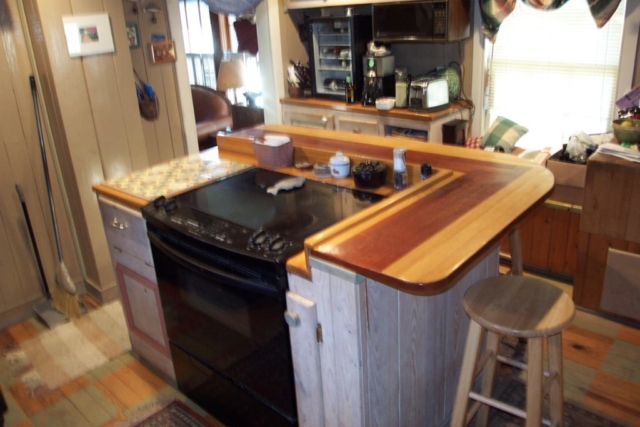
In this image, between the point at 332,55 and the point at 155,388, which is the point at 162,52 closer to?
the point at 332,55

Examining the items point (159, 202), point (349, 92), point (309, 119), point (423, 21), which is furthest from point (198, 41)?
point (159, 202)

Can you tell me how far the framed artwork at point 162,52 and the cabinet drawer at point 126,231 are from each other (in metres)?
1.26

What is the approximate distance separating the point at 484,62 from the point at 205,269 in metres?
2.59

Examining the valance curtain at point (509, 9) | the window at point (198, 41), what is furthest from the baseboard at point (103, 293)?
the window at point (198, 41)

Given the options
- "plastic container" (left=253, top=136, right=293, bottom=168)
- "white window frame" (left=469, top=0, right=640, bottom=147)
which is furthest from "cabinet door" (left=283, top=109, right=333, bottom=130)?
"plastic container" (left=253, top=136, right=293, bottom=168)

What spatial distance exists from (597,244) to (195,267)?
6.28 feet

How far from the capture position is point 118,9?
2.81 meters

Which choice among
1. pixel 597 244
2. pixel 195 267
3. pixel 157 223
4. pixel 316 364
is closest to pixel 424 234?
pixel 316 364

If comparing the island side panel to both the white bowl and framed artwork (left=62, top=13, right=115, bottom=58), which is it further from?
framed artwork (left=62, top=13, right=115, bottom=58)

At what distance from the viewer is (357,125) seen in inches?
151

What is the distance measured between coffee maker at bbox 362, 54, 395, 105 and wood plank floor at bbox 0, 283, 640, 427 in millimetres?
1952

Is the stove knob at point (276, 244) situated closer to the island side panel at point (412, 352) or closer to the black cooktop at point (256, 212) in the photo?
the black cooktop at point (256, 212)

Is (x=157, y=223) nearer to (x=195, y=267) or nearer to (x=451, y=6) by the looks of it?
(x=195, y=267)

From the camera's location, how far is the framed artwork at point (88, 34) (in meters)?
2.64
